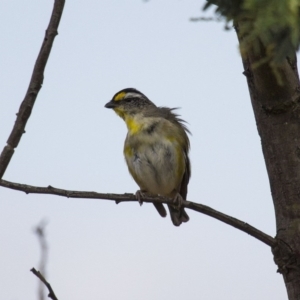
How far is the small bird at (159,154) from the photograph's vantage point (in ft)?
26.2

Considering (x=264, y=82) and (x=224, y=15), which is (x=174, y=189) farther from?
(x=224, y=15)

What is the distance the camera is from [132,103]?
361 inches

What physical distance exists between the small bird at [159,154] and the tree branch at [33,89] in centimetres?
452

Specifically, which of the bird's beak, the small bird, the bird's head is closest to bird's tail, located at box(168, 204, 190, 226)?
the small bird

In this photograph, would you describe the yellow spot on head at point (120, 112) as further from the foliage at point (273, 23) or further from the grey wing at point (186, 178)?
the foliage at point (273, 23)

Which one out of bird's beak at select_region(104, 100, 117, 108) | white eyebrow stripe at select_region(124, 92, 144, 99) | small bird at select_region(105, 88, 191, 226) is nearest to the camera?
small bird at select_region(105, 88, 191, 226)

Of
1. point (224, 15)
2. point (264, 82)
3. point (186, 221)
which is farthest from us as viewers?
point (186, 221)

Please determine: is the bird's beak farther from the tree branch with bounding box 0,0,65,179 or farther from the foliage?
the foliage

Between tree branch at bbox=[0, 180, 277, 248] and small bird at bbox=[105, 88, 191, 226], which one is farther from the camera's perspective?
small bird at bbox=[105, 88, 191, 226]

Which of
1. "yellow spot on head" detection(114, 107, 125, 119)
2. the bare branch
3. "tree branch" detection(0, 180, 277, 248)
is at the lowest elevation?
the bare branch

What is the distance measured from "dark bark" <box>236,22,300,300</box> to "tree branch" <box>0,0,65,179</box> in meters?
1.31

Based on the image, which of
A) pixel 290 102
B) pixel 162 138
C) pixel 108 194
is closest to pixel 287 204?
pixel 290 102

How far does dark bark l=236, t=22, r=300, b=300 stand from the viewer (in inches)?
162

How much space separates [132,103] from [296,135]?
510 centimetres
